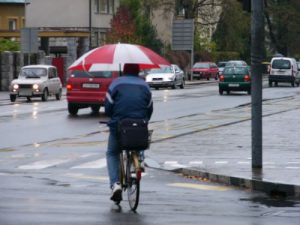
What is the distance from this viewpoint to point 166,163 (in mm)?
17578

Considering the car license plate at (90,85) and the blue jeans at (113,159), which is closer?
the blue jeans at (113,159)

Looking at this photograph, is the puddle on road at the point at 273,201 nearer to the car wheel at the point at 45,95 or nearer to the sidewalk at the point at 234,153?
the sidewalk at the point at 234,153

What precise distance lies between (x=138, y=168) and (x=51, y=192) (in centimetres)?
207

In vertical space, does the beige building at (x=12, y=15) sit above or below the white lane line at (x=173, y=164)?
above

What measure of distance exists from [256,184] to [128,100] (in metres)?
3.19

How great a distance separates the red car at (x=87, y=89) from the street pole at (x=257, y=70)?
17819 mm

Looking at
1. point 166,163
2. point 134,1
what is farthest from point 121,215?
point 134,1

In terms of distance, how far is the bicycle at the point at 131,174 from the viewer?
11734 millimetres

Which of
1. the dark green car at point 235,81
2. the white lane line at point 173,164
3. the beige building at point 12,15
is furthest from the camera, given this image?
the beige building at point 12,15

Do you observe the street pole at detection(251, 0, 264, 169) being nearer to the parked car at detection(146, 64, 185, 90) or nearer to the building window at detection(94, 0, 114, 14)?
the parked car at detection(146, 64, 185, 90)

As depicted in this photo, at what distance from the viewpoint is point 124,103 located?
39.5 ft

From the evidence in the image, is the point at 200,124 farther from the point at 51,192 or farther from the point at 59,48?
the point at 59,48

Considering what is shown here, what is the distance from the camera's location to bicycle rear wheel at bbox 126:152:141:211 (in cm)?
1170

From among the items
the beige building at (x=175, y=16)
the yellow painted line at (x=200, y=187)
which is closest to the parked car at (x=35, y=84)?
the yellow painted line at (x=200, y=187)
